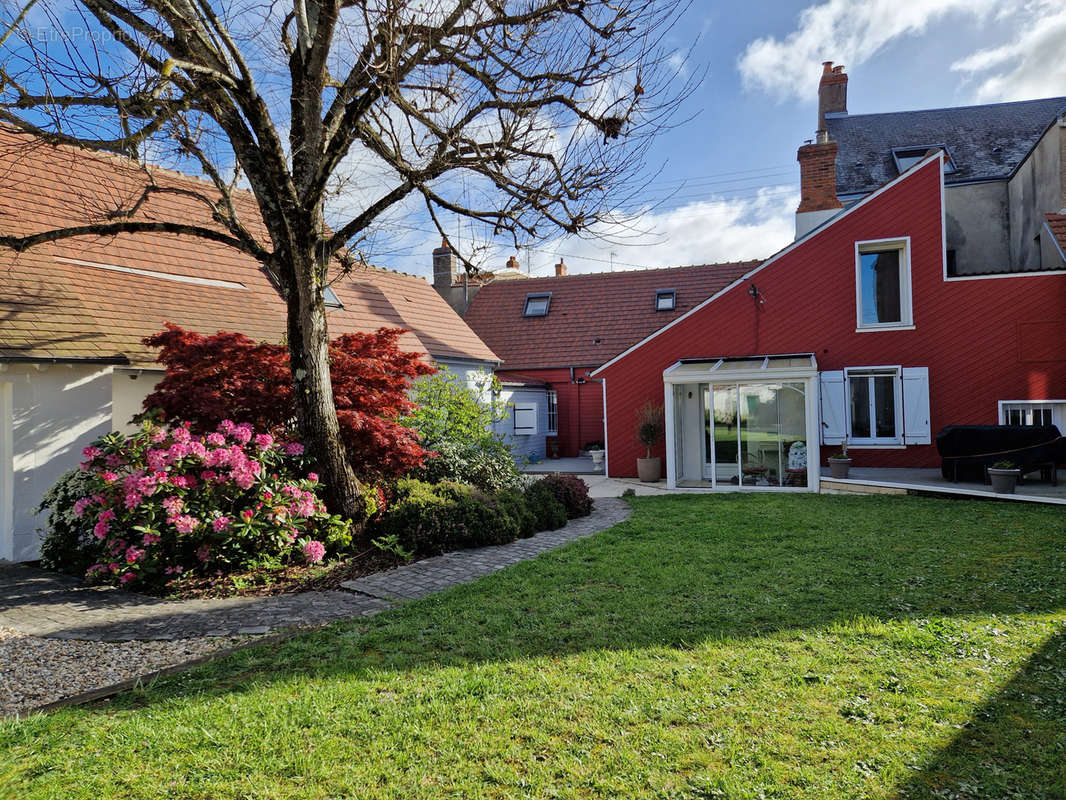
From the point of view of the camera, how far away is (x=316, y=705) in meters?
3.68

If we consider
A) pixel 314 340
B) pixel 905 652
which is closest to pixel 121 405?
pixel 314 340

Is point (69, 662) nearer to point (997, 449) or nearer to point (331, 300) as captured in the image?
point (331, 300)

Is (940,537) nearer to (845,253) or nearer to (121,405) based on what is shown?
(845,253)

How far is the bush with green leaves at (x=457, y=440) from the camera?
988cm

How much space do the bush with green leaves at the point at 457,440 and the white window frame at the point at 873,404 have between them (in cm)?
809

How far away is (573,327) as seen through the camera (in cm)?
2452

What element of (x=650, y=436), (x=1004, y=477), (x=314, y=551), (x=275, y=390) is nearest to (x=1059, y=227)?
(x=1004, y=477)

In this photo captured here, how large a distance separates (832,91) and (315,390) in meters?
23.9

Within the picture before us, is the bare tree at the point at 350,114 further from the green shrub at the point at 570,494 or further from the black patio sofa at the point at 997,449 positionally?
the black patio sofa at the point at 997,449

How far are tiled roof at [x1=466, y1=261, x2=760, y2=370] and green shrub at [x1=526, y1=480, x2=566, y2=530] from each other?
13302mm

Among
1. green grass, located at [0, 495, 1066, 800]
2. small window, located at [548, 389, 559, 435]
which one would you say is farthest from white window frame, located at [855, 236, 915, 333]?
small window, located at [548, 389, 559, 435]

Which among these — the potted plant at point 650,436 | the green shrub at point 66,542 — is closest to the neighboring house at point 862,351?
the potted plant at point 650,436

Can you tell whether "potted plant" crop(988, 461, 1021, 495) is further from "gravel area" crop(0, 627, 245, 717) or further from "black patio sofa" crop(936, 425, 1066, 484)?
"gravel area" crop(0, 627, 245, 717)

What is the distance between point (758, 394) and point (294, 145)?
33.4 feet
